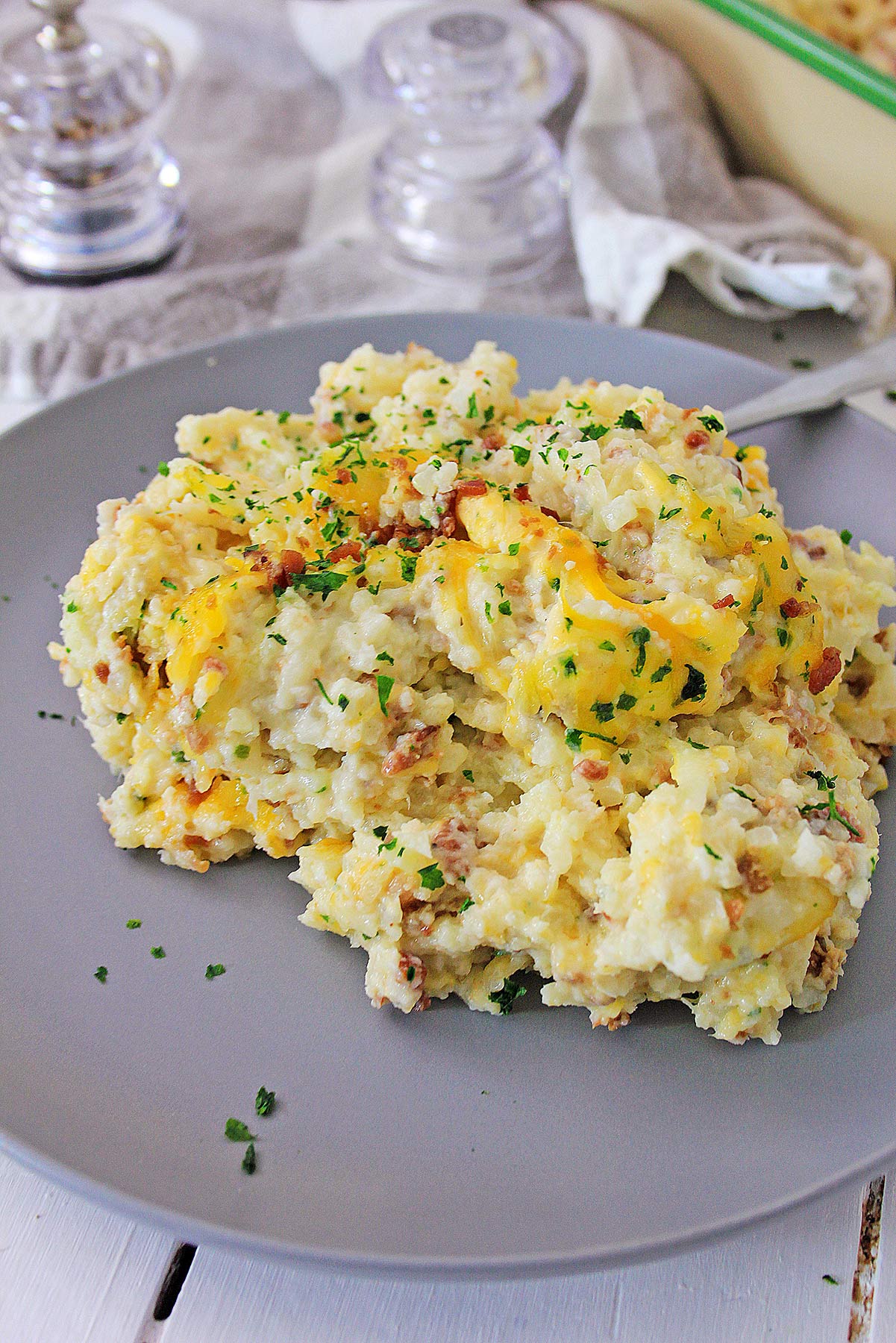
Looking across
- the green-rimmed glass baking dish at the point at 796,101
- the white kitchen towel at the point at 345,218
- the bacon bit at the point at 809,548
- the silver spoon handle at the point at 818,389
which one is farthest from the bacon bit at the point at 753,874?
the green-rimmed glass baking dish at the point at 796,101

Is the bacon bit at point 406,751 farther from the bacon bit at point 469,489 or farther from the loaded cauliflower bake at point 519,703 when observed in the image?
the bacon bit at point 469,489

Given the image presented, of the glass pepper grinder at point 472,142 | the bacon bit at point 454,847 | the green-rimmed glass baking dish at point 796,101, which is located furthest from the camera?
the glass pepper grinder at point 472,142

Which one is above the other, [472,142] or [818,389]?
[818,389]

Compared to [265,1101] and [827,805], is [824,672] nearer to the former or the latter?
[827,805]

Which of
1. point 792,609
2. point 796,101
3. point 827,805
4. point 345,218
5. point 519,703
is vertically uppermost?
point 796,101

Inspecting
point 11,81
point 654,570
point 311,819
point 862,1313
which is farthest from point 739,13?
point 862,1313

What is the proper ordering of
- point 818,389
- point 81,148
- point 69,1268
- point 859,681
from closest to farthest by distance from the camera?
point 69,1268, point 859,681, point 818,389, point 81,148

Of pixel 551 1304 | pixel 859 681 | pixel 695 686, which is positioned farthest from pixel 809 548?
pixel 551 1304
